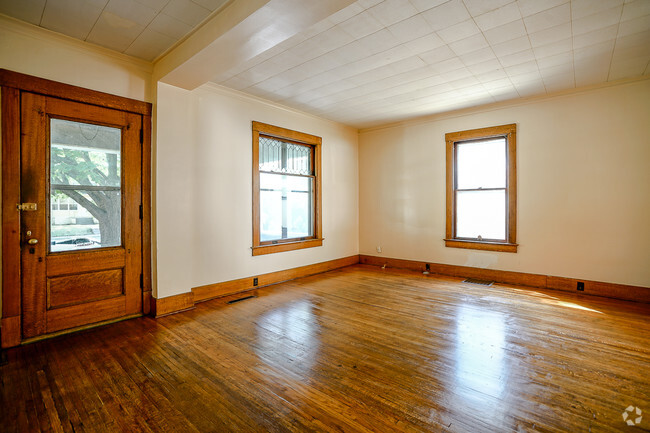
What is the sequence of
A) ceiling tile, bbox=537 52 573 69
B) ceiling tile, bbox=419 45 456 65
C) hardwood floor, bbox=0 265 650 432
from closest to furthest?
1. hardwood floor, bbox=0 265 650 432
2. ceiling tile, bbox=419 45 456 65
3. ceiling tile, bbox=537 52 573 69

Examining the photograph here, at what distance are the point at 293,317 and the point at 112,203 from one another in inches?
94.5

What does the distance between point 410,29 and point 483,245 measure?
386cm

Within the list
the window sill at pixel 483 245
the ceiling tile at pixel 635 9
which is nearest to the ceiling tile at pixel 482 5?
the ceiling tile at pixel 635 9

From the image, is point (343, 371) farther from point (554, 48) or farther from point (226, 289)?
point (554, 48)

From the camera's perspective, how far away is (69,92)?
124 inches

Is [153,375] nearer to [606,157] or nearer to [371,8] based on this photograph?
[371,8]

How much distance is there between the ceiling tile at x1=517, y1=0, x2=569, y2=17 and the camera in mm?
2600

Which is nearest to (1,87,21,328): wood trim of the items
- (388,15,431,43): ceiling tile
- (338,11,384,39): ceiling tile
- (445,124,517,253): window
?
(338,11,384,39): ceiling tile

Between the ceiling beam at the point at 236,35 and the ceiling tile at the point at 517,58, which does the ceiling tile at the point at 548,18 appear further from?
the ceiling beam at the point at 236,35

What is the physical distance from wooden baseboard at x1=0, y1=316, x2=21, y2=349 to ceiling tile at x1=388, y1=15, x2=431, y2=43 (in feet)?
14.5

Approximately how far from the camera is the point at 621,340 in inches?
117

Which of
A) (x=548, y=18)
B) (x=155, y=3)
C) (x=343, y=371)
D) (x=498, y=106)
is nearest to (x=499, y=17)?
(x=548, y=18)

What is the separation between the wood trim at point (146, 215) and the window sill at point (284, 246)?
1.50m

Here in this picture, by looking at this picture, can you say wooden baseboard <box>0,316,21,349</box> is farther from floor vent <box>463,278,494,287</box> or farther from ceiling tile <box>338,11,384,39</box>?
floor vent <box>463,278,494,287</box>
